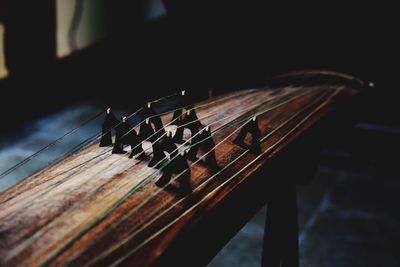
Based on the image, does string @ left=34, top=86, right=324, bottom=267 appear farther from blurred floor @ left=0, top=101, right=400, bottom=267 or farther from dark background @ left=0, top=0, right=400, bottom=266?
dark background @ left=0, top=0, right=400, bottom=266

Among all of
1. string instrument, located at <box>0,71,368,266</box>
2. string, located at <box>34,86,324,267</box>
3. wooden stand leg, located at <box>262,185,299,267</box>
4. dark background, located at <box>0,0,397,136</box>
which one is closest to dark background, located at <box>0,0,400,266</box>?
dark background, located at <box>0,0,397,136</box>

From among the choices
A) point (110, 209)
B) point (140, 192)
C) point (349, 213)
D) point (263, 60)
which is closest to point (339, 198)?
point (349, 213)

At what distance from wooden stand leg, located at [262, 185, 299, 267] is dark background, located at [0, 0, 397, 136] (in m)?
2.52

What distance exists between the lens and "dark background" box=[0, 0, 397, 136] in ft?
15.4

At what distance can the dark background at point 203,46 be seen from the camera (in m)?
4.68

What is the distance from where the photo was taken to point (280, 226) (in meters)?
2.09

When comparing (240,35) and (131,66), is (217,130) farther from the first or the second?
(131,66)

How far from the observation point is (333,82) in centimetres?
330

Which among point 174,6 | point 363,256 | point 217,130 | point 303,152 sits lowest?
point 363,256

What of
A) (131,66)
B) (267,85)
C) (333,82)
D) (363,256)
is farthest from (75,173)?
(131,66)

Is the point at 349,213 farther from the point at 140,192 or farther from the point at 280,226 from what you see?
the point at 140,192

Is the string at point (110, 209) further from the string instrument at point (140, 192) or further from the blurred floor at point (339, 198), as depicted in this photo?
the blurred floor at point (339, 198)

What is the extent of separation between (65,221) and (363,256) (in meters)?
3.08

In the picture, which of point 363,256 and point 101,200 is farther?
point 363,256
